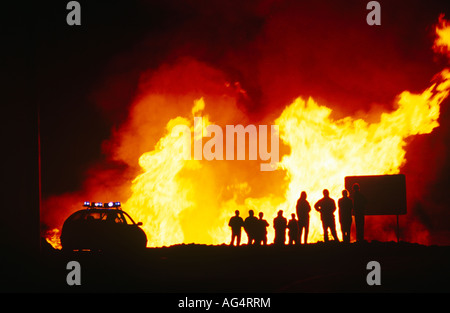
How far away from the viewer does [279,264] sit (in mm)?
14906

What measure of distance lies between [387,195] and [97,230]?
8566 mm

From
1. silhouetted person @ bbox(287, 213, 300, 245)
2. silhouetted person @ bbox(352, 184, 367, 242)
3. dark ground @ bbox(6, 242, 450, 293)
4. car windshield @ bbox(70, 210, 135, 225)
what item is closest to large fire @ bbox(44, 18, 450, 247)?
silhouetted person @ bbox(287, 213, 300, 245)

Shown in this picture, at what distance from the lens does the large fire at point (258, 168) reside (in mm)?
27828

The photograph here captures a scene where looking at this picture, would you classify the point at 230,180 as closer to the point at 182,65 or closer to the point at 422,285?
the point at 182,65

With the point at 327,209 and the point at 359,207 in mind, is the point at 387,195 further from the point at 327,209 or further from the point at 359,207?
the point at 327,209

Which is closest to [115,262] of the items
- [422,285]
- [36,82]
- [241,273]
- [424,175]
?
[241,273]

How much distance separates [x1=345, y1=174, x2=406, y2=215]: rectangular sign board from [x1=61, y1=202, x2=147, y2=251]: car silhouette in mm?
7184

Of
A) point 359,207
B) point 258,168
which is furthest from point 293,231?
point 258,168

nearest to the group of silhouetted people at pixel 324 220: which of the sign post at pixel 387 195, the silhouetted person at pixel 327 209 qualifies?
the silhouetted person at pixel 327 209

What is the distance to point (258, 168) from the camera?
30.7m

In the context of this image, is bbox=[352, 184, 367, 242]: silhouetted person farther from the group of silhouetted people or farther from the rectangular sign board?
the rectangular sign board

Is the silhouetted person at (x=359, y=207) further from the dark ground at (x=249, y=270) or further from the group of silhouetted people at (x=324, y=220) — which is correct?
the dark ground at (x=249, y=270)

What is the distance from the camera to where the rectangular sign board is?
18.9 meters

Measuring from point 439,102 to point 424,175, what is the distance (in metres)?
4.69
